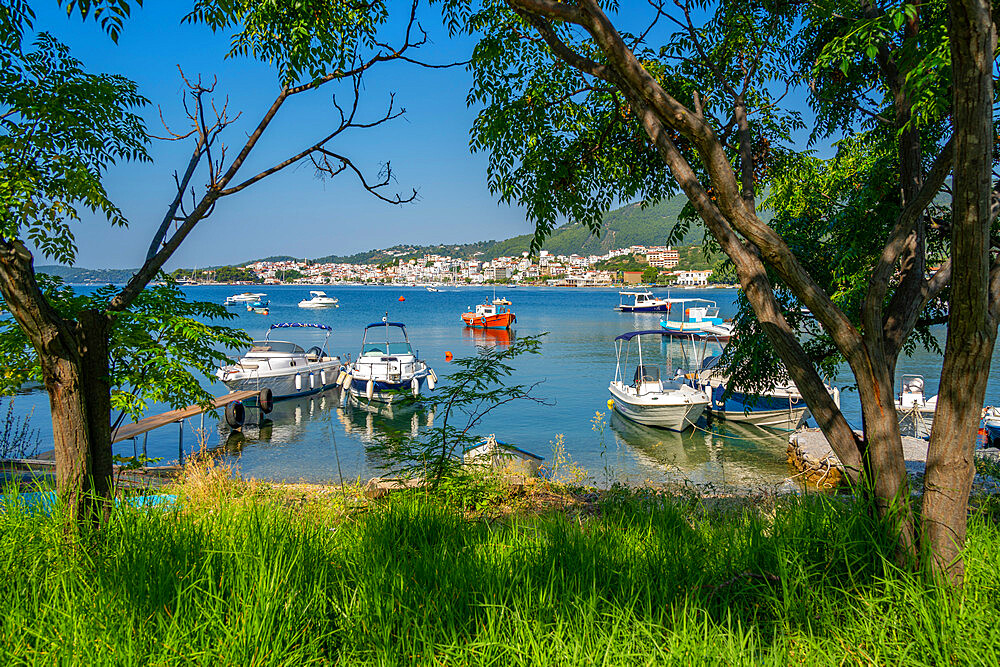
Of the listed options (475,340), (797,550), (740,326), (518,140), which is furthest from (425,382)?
(475,340)

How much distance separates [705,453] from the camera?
1559 cm

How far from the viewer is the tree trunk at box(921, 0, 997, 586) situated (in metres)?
2.41

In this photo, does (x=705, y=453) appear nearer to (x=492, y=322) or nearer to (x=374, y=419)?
(x=374, y=419)

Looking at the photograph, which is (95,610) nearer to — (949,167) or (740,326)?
(949,167)

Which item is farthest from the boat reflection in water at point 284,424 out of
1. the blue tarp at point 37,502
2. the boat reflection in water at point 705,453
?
the blue tarp at point 37,502

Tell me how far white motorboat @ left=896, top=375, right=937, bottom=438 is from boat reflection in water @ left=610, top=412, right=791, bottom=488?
2.90m

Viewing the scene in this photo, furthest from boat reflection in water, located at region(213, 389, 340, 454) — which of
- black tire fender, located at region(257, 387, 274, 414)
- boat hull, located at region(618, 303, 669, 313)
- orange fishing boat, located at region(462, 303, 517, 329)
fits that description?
boat hull, located at region(618, 303, 669, 313)

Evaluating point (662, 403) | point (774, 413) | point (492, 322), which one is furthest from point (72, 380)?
point (492, 322)

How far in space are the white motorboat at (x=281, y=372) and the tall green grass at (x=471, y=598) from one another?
1860 cm

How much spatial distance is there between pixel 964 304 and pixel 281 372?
21649mm

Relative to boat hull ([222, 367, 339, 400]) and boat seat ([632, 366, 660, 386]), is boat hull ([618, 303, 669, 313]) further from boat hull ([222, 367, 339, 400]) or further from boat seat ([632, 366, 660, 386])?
boat seat ([632, 366, 660, 386])

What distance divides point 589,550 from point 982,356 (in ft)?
7.00

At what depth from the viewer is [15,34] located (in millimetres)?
3877

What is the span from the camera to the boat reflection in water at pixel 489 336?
44625mm
